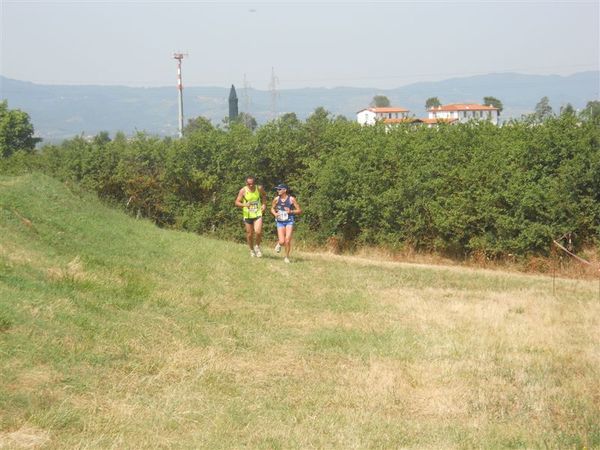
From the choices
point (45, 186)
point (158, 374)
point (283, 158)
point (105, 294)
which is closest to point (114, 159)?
point (283, 158)

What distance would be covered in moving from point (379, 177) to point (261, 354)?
1322 centimetres

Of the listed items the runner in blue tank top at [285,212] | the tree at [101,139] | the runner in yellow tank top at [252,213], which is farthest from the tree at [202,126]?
the runner in blue tank top at [285,212]

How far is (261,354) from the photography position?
9344 mm

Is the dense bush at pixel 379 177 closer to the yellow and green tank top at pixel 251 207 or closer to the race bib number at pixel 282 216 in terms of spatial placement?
the race bib number at pixel 282 216

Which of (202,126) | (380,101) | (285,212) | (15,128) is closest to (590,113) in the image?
(285,212)

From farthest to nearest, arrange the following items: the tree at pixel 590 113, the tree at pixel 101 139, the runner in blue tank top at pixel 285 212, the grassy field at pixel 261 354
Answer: the tree at pixel 101 139 → the tree at pixel 590 113 → the runner in blue tank top at pixel 285 212 → the grassy field at pixel 261 354

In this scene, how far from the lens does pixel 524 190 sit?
A: 1986 centimetres

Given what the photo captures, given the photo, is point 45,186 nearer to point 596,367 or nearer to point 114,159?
point 114,159

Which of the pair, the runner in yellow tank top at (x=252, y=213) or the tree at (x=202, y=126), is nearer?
the runner in yellow tank top at (x=252, y=213)

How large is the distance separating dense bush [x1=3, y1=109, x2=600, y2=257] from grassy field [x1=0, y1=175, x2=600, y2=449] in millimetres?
4844

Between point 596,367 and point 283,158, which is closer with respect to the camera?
point 596,367

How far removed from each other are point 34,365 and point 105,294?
329 centimetres

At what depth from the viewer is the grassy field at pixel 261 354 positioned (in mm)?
6676

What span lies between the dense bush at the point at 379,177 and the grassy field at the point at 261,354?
484cm
